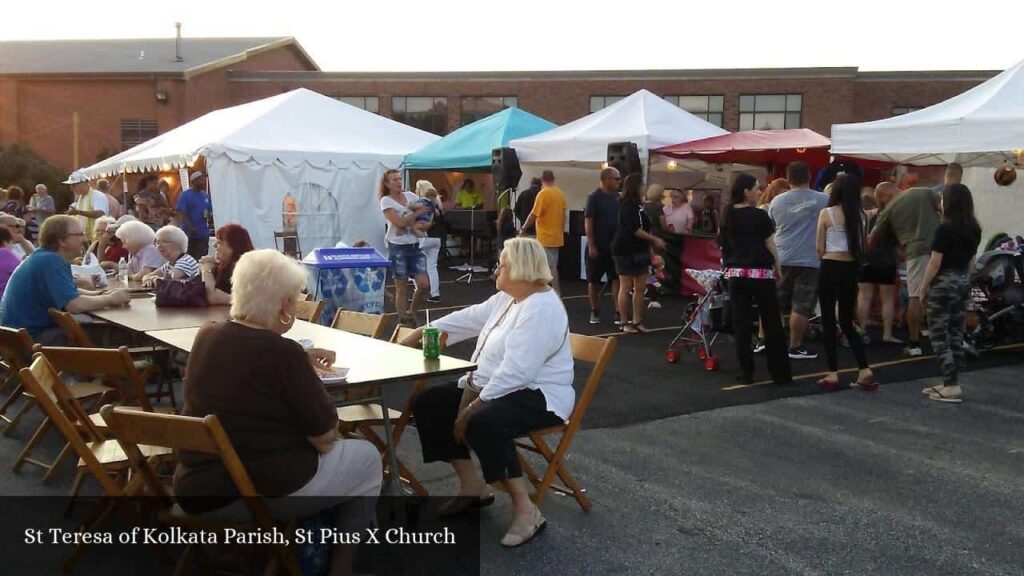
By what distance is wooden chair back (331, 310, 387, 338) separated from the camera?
16.6 ft

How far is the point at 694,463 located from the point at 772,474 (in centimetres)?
44

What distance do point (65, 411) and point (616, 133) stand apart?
1024 cm

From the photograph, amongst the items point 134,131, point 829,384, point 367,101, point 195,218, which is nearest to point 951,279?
point 829,384

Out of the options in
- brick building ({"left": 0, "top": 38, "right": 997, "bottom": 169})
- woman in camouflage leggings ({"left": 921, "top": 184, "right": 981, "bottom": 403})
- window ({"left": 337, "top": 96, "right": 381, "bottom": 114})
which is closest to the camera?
woman in camouflage leggings ({"left": 921, "top": 184, "right": 981, "bottom": 403})

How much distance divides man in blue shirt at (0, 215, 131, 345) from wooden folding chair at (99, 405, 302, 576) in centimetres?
280

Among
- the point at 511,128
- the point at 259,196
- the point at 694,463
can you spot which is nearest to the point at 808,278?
the point at 694,463

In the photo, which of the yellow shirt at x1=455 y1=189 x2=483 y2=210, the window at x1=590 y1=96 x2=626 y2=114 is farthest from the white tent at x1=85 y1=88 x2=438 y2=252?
the window at x1=590 y1=96 x2=626 y2=114

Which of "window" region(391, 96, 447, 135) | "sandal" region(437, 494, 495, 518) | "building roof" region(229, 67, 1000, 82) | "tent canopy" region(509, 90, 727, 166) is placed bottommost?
"sandal" region(437, 494, 495, 518)

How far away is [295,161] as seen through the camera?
14570 millimetres

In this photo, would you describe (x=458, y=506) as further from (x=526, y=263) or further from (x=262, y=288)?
(x=262, y=288)

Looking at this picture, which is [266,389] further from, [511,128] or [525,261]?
[511,128]

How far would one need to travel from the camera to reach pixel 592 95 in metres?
34.8

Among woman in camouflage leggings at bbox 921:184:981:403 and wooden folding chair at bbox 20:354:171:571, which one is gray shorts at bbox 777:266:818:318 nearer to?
woman in camouflage leggings at bbox 921:184:981:403

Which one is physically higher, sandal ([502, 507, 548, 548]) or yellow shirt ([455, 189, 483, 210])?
yellow shirt ([455, 189, 483, 210])
